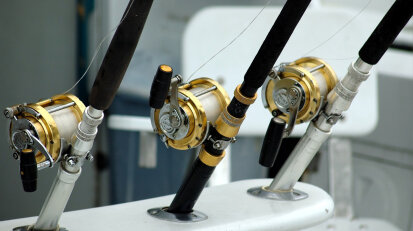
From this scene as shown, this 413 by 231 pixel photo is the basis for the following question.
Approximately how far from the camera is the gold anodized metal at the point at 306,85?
2.15ft

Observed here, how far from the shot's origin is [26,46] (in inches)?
54.2

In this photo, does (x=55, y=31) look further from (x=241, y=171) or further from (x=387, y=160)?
(x=387, y=160)

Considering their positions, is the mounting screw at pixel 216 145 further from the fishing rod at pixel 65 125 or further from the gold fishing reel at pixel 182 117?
the fishing rod at pixel 65 125

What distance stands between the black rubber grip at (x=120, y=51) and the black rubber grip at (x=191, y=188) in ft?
0.53

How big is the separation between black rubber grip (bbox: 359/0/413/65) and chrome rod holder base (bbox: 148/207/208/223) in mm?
217

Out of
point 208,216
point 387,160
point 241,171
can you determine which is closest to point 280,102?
point 208,216

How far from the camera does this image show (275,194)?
71 cm

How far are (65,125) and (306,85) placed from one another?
0.25 metres

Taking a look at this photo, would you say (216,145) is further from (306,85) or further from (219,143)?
(306,85)

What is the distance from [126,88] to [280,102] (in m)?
0.99

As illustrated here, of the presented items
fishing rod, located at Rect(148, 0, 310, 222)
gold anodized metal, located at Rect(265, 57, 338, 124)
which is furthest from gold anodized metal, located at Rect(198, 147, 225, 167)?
gold anodized metal, located at Rect(265, 57, 338, 124)

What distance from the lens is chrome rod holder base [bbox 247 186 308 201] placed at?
0.71m

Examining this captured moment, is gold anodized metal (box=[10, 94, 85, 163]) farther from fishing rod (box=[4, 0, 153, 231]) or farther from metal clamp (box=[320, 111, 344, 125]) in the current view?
metal clamp (box=[320, 111, 344, 125])

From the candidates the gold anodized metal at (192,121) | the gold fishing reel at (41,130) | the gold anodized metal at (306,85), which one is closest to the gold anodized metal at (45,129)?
the gold fishing reel at (41,130)
